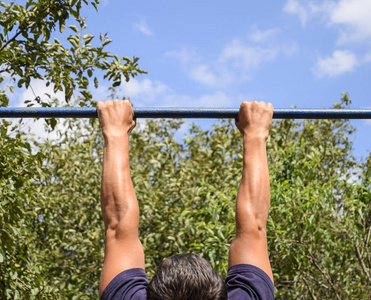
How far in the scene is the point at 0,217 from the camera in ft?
14.4

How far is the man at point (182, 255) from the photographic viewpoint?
4.59 ft

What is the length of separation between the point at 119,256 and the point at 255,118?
75 centimetres

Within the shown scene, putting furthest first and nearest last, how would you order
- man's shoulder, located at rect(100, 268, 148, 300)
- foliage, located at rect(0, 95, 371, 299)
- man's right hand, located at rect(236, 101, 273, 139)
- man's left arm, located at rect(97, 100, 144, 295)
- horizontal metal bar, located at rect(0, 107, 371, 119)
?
foliage, located at rect(0, 95, 371, 299), horizontal metal bar, located at rect(0, 107, 371, 119), man's right hand, located at rect(236, 101, 273, 139), man's left arm, located at rect(97, 100, 144, 295), man's shoulder, located at rect(100, 268, 148, 300)

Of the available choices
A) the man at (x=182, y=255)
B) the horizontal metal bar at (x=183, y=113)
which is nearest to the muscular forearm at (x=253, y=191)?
the man at (x=182, y=255)

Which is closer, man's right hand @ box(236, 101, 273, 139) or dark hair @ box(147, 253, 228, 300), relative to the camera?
dark hair @ box(147, 253, 228, 300)

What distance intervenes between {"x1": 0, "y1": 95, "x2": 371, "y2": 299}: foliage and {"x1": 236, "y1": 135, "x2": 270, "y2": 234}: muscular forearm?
3082 millimetres

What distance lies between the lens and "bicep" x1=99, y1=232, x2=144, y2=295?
64.9 inches

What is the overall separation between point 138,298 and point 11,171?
11.2 ft

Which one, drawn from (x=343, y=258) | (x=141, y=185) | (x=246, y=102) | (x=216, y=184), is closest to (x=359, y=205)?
(x=343, y=258)

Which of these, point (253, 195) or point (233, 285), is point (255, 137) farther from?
point (233, 285)

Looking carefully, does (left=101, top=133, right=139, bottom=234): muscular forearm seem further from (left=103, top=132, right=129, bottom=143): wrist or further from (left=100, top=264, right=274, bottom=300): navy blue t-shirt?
(left=100, top=264, right=274, bottom=300): navy blue t-shirt

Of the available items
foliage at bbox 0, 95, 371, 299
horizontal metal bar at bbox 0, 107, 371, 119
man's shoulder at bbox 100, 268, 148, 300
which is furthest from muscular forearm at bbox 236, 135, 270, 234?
foliage at bbox 0, 95, 371, 299

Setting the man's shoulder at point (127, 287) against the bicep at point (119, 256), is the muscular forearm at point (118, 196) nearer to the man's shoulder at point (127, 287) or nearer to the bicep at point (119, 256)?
the bicep at point (119, 256)

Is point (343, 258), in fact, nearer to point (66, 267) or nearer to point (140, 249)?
point (66, 267)
